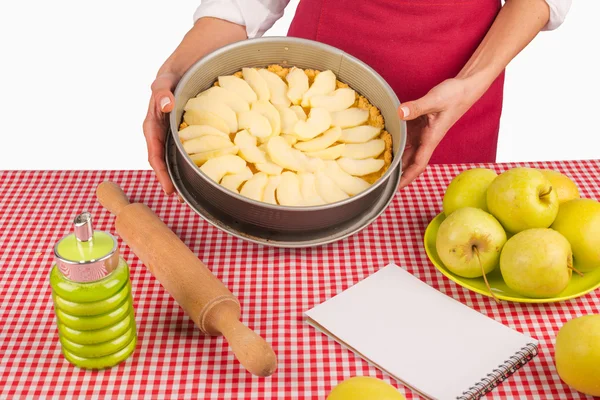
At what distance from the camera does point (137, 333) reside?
162 centimetres

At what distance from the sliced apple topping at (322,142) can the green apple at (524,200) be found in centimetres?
45

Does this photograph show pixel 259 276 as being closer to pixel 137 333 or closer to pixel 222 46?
pixel 137 333

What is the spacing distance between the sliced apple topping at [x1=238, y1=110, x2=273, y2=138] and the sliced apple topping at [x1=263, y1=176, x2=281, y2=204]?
0.55ft

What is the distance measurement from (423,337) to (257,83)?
0.88 meters

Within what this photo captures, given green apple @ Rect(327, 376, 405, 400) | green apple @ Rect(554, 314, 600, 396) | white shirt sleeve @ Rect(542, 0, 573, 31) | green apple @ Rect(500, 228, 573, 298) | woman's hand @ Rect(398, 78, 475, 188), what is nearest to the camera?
green apple @ Rect(327, 376, 405, 400)

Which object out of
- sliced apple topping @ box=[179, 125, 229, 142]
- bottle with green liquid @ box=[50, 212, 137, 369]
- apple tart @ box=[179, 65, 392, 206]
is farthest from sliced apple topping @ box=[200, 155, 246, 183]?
bottle with green liquid @ box=[50, 212, 137, 369]

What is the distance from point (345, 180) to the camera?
187 cm

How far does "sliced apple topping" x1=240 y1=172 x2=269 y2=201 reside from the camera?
178cm

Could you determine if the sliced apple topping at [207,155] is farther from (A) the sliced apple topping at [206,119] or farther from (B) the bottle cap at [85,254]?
(B) the bottle cap at [85,254]

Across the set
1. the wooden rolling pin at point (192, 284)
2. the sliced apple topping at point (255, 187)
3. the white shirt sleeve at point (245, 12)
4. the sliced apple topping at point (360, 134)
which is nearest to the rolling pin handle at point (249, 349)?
the wooden rolling pin at point (192, 284)

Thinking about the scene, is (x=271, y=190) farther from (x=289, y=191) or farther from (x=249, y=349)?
(x=249, y=349)

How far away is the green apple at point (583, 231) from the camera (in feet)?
5.61

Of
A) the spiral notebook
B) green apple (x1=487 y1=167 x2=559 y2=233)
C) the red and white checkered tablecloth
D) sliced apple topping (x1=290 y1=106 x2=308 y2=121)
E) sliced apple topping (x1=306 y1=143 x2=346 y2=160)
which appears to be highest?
green apple (x1=487 y1=167 x2=559 y2=233)

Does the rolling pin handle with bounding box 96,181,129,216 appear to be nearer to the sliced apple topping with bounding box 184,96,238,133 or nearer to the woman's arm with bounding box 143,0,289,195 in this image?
the woman's arm with bounding box 143,0,289,195
